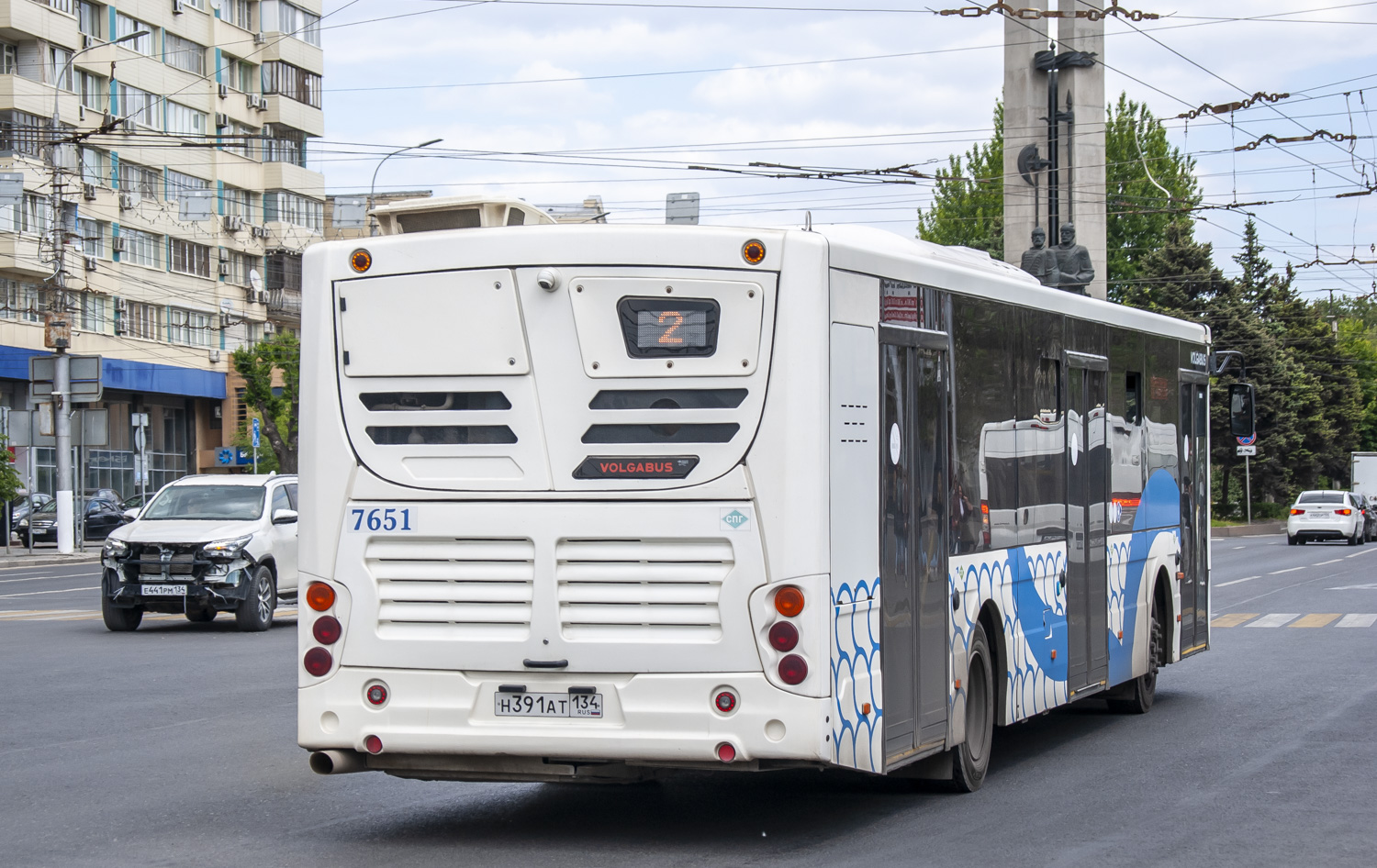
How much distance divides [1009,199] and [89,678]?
29567mm

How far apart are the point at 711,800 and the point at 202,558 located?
12646 mm

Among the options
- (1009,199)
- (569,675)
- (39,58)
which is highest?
(39,58)

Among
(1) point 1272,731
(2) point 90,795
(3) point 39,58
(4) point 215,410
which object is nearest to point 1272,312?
(4) point 215,410

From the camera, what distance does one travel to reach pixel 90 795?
9570 millimetres

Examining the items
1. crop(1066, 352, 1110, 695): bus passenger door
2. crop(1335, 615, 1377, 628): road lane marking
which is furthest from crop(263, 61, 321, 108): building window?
crop(1066, 352, 1110, 695): bus passenger door

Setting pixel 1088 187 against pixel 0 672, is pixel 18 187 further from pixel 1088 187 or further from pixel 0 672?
pixel 0 672

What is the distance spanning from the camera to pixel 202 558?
2067cm

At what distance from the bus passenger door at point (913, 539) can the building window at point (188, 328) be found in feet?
191

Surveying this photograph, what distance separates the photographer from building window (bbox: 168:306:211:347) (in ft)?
211

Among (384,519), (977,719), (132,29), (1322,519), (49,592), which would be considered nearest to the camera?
(384,519)

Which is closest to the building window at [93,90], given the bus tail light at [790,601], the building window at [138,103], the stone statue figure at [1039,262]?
the building window at [138,103]

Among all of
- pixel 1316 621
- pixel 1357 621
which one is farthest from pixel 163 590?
pixel 1357 621

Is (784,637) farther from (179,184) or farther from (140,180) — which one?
(179,184)

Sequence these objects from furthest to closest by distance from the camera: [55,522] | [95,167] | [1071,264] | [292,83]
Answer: [292,83], [95,167], [55,522], [1071,264]
